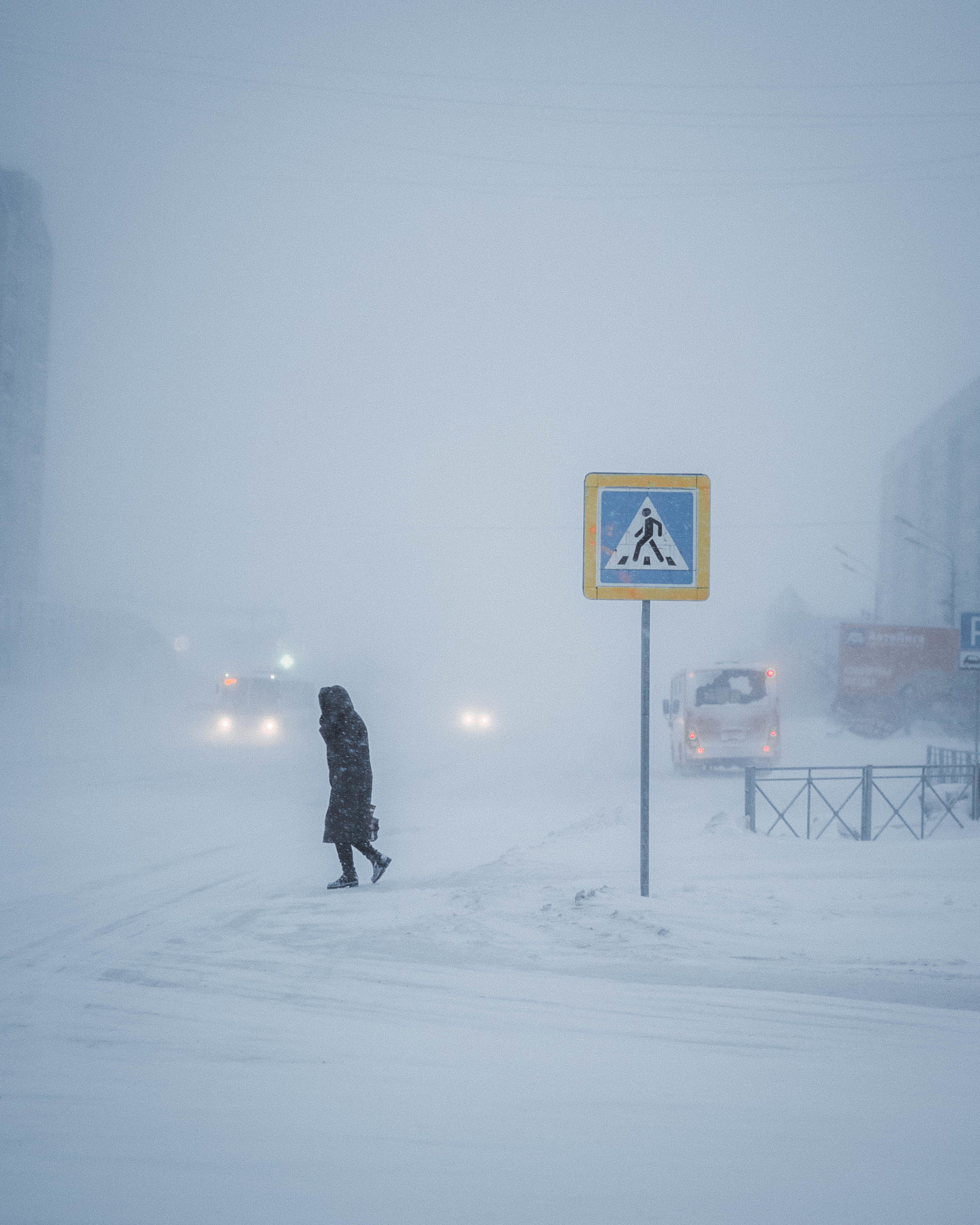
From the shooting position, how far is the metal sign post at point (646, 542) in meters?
6.21

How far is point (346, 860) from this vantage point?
24.4 feet

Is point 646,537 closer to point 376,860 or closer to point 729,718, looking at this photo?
point 376,860

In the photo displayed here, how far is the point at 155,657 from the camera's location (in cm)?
5975

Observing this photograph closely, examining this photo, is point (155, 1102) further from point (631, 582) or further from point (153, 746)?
point (153, 746)

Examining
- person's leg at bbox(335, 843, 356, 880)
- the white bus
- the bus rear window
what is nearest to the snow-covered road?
person's leg at bbox(335, 843, 356, 880)

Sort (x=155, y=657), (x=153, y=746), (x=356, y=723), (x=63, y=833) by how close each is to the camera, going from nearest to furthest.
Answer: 1. (x=356, y=723)
2. (x=63, y=833)
3. (x=153, y=746)
4. (x=155, y=657)

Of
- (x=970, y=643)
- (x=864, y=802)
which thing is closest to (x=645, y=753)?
(x=864, y=802)

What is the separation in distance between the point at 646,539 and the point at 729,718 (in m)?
17.7

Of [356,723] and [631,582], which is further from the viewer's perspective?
[356,723]

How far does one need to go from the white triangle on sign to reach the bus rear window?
17.8 meters

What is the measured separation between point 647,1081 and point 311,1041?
4.91ft

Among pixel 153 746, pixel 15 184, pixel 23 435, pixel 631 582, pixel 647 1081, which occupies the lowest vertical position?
pixel 153 746

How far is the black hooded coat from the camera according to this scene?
7574 millimetres

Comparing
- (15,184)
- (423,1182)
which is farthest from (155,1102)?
(15,184)
